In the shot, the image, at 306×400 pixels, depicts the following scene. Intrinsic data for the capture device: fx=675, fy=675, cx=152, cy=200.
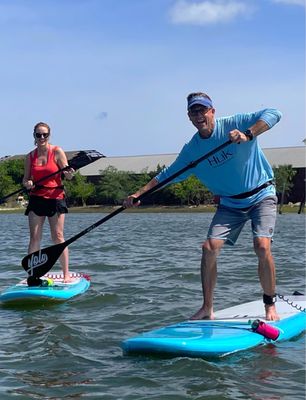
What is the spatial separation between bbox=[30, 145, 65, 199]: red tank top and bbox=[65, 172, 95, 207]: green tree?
3077 inches

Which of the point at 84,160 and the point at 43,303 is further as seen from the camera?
the point at 84,160

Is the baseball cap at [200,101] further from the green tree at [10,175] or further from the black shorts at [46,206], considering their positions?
the green tree at [10,175]

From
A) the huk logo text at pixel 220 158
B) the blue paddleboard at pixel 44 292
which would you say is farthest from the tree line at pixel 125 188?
the huk logo text at pixel 220 158

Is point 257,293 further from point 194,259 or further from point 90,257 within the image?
point 90,257

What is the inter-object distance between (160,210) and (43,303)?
66.5 m

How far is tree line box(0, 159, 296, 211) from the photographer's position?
7650 centimetres

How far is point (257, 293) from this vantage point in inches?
344

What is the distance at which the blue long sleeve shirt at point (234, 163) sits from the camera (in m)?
6.04

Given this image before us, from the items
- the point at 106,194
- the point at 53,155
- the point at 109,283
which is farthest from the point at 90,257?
the point at 106,194

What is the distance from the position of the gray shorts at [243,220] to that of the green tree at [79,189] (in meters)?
80.6

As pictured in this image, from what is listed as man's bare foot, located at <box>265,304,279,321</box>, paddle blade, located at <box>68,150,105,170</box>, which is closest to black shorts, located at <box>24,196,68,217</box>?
paddle blade, located at <box>68,150,105,170</box>

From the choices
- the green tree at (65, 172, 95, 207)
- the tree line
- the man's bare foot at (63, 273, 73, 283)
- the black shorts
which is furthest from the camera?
the green tree at (65, 172, 95, 207)

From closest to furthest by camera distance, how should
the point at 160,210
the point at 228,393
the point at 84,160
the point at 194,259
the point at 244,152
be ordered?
the point at 228,393 < the point at 244,152 < the point at 84,160 < the point at 194,259 < the point at 160,210

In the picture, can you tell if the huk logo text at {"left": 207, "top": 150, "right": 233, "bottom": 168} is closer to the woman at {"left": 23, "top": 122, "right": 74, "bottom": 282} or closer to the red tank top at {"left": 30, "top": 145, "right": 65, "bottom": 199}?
the woman at {"left": 23, "top": 122, "right": 74, "bottom": 282}
